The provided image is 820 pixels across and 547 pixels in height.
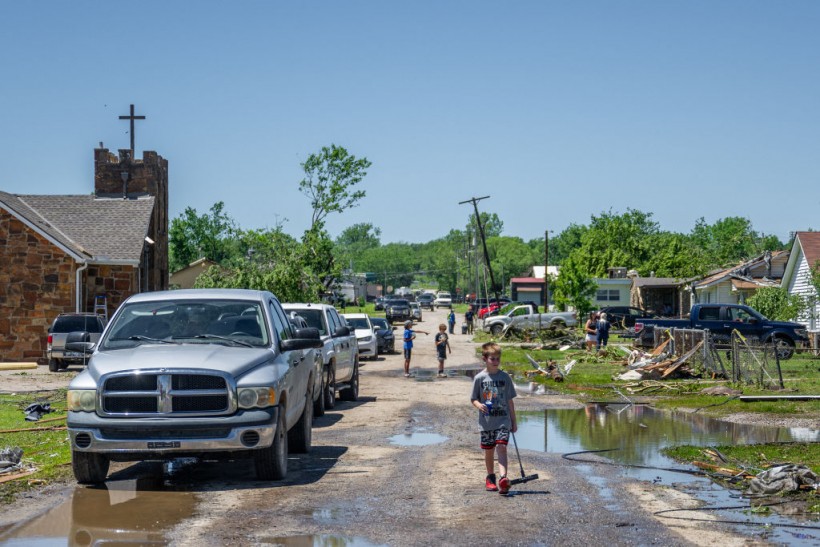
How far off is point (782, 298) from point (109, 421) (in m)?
35.4

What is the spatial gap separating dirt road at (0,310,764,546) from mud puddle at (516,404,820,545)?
35cm

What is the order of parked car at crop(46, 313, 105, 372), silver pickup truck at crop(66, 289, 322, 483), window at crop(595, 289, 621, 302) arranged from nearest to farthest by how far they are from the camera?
silver pickup truck at crop(66, 289, 322, 483)
parked car at crop(46, 313, 105, 372)
window at crop(595, 289, 621, 302)

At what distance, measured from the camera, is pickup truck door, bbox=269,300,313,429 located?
1148 centimetres

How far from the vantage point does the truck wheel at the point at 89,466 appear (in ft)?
33.9

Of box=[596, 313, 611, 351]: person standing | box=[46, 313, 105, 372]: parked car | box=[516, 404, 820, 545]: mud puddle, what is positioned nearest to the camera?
box=[516, 404, 820, 545]: mud puddle

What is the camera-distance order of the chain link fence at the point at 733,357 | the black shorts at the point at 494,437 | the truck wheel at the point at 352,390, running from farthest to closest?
the chain link fence at the point at 733,357 < the truck wheel at the point at 352,390 < the black shorts at the point at 494,437

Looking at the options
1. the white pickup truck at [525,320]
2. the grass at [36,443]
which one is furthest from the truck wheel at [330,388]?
the white pickup truck at [525,320]

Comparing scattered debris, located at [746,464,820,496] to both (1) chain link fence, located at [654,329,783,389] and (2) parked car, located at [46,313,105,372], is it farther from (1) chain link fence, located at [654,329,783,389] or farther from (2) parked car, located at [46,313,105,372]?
(2) parked car, located at [46,313,105,372]

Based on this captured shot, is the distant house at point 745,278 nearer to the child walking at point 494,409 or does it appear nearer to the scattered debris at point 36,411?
the scattered debris at point 36,411

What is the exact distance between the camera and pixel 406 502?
969cm

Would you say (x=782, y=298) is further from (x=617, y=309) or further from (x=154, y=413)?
(x=154, y=413)

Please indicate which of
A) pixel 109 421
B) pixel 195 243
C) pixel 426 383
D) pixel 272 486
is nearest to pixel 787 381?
pixel 426 383

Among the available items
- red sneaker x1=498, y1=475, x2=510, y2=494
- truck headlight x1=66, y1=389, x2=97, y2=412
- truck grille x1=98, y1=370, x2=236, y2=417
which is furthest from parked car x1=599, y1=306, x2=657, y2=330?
truck headlight x1=66, y1=389, x2=97, y2=412

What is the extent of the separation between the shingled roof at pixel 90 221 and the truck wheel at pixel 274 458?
26.6m
